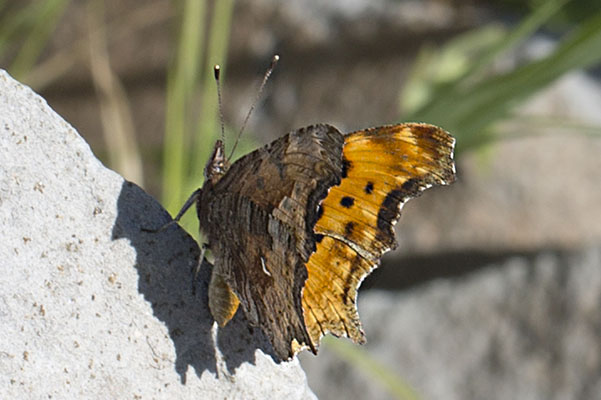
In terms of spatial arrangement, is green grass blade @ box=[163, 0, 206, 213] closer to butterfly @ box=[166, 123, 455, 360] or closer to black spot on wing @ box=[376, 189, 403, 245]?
butterfly @ box=[166, 123, 455, 360]

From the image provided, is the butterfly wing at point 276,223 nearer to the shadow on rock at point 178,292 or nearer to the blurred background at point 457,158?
the shadow on rock at point 178,292

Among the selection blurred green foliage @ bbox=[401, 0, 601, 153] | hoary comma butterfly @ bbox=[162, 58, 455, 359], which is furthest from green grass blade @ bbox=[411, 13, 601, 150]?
hoary comma butterfly @ bbox=[162, 58, 455, 359]

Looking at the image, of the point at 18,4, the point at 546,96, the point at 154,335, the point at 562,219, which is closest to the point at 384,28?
the point at 546,96

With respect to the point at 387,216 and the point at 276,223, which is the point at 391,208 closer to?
the point at 387,216

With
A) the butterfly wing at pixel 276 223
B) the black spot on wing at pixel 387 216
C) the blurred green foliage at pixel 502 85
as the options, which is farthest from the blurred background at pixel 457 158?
the black spot on wing at pixel 387 216

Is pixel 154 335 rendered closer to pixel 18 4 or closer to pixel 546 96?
pixel 546 96
